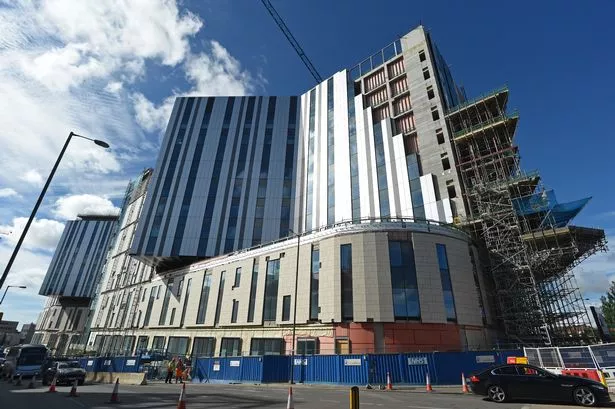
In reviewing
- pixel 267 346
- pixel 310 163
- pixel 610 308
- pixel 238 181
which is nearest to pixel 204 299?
pixel 267 346

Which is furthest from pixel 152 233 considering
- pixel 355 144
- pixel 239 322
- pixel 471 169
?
pixel 471 169

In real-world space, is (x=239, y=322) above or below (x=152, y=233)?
below

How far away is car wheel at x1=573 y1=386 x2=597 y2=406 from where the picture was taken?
1148 cm

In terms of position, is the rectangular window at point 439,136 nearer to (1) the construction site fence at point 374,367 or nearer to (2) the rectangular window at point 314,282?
(2) the rectangular window at point 314,282

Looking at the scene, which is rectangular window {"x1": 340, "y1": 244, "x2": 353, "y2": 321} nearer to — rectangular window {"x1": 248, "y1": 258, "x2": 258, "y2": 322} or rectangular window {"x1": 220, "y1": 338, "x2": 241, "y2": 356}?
rectangular window {"x1": 248, "y1": 258, "x2": 258, "y2": 322}

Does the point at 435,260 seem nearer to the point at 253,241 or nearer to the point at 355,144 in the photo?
the point at 355,144

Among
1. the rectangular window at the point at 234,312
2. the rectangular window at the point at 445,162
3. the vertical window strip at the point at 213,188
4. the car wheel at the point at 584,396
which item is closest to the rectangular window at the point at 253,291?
the rectangular window at the point at 234,312

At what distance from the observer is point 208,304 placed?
41562 millimetres

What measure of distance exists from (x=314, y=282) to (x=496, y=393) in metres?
19.9

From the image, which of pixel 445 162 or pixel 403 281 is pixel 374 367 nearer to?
pixel 403 281

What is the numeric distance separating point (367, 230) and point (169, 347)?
105 feet

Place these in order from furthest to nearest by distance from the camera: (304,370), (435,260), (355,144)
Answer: (355,144)
(435,260)
(304,370)

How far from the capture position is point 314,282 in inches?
1257

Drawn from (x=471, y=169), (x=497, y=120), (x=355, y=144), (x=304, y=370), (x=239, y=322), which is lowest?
(x=304, y=370)
